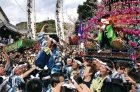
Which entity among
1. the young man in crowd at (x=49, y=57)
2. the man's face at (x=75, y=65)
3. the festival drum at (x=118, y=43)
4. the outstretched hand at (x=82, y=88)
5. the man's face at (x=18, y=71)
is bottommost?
the man's face at (x=75, y=65)

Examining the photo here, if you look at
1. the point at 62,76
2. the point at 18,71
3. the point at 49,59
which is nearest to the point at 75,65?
the point at 49,59

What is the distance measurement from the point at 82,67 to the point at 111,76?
240 cm

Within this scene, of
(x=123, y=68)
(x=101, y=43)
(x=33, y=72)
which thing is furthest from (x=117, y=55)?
(x=33, y=72)

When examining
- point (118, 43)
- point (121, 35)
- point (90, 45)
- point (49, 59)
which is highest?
point (121, 35)

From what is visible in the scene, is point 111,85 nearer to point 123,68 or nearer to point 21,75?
point 123,68

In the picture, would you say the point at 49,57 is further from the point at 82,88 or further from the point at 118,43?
the point at 82,88

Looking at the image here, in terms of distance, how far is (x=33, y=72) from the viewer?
5742 mm

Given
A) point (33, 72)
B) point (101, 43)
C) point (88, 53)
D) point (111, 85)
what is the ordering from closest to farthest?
point (111, 85) → point (33, 72) → point (101, 43) → point (88, 53)

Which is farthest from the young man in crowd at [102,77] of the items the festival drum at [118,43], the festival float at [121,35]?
the festival drum at [118,43]

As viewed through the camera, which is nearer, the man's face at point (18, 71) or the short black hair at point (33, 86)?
the short black hair at point (33, 86)

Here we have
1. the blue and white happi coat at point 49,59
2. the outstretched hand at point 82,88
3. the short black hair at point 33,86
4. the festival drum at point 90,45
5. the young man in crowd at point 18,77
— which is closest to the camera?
the outstretched hand at point 82,88

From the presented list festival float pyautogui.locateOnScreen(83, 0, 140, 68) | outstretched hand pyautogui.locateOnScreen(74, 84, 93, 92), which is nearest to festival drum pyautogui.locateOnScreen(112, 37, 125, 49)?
festival float pyautogui.locateOnScreen(83, 0, 140, 68)

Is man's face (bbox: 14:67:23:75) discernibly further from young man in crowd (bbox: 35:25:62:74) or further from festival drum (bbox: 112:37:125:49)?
festival drum (bbox: 112:37:125:49)

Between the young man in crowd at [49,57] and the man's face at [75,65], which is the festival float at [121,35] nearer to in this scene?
the man's face at [75,65]
